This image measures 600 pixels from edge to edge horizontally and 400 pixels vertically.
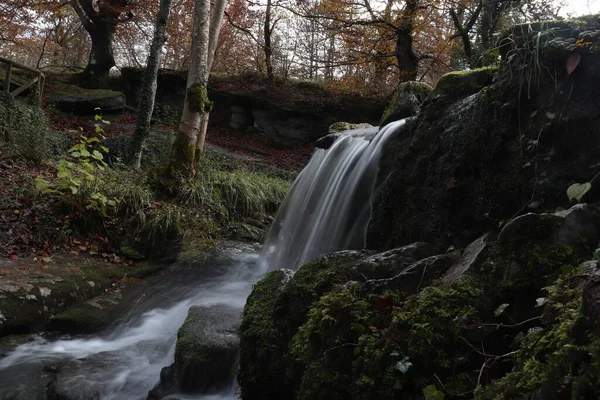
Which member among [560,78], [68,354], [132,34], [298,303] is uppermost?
[132,34]

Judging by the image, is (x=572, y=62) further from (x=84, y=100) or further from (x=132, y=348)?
(x=84, y=100)

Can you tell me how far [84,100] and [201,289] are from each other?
11.4 meters

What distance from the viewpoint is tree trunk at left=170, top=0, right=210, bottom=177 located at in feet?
26.9

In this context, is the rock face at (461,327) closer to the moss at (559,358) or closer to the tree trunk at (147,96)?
the moss at (559,358)

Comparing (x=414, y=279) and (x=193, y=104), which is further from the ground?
(x=193, y=104)

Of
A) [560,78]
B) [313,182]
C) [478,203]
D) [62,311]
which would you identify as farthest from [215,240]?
[560,78]

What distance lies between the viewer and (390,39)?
13539 millimetres

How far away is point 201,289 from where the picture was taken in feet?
19.1

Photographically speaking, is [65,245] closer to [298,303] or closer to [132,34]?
[298,303]

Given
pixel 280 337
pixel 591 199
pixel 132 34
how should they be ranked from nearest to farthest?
1. pixel 591 199
2. pixel 280 337
3. pixel 132 34

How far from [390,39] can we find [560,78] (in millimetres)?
11028

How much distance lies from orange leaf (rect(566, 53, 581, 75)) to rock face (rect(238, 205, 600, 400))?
3.75 ft

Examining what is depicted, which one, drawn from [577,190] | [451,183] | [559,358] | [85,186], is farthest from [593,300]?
[85,186]

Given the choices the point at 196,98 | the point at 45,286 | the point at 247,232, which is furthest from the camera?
the point at 247,232
